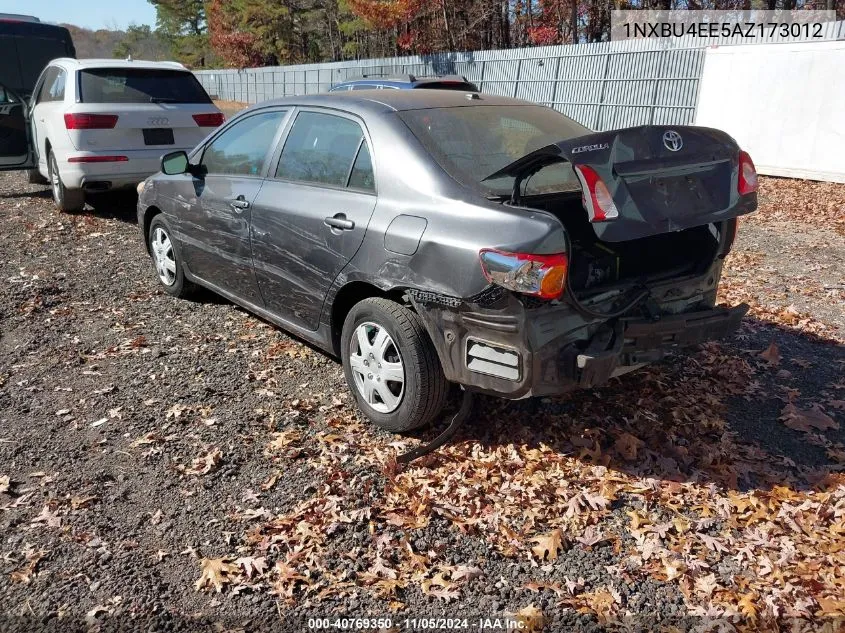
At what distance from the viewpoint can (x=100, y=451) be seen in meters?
3.77

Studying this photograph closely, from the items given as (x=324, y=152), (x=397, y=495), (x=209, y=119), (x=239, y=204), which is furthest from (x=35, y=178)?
(x=397, y=495)

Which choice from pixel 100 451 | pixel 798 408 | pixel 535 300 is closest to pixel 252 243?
pixel 100 451

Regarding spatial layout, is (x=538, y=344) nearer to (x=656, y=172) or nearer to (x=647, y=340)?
(x=647, y=340)

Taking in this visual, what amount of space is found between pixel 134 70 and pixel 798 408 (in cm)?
820

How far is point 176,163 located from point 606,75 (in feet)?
42.9

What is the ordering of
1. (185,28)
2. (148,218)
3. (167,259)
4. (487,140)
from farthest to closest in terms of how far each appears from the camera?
(185,28) → (148,218) → (167,259) → (487,140)

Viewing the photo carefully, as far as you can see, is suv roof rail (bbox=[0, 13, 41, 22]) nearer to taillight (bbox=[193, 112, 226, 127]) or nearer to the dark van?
the dark van

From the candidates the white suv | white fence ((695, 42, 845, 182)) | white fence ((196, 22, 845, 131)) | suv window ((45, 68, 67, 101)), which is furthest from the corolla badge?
white fence ((196, 22, 845, 131))

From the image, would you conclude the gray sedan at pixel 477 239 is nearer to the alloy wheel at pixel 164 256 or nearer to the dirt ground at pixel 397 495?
the dirt ground at pixel 397 495

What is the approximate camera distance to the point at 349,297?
13.1 ft

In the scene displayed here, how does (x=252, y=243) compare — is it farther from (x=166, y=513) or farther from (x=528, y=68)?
(x=528, y=68)

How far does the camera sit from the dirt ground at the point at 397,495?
2.71 meters

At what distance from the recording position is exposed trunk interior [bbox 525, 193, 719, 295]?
11.8 ft

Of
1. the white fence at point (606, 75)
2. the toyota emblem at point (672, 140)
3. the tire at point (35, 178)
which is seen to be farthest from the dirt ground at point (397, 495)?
the white fence at point (606, 75)
